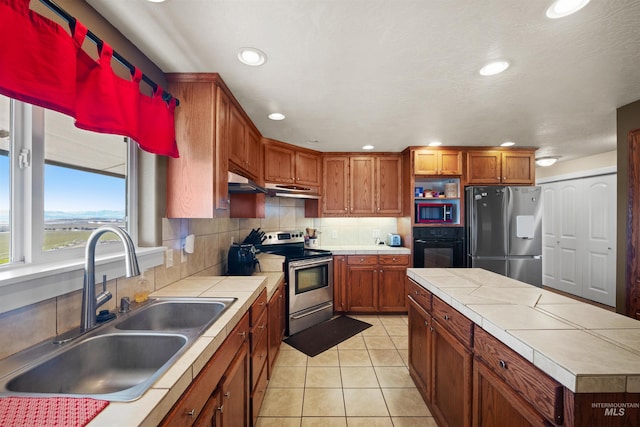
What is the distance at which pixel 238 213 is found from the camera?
8.89 feet

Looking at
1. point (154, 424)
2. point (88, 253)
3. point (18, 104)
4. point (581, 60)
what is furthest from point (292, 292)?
point (581, 60)

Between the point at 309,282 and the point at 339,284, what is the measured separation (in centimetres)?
54

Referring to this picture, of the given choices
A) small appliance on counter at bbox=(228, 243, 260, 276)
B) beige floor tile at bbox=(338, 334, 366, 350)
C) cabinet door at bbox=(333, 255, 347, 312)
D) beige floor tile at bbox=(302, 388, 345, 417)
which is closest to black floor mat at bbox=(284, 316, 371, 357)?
beige floor tile at bbox=(338, 334, 366, 350)

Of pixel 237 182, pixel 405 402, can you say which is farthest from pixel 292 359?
pixel 237 182

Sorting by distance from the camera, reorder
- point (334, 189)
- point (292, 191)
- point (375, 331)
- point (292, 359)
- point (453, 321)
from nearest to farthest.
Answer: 1. point (453, 321)
2. point (292, 359)
3. point (375, 331)
4. point (292, 191)
5. point (334, 189)

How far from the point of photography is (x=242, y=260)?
226 centimetres

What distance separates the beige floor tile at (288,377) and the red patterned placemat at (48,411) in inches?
67.6

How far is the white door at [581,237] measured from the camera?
3717 mm

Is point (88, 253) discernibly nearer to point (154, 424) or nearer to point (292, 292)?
point (154, 424)

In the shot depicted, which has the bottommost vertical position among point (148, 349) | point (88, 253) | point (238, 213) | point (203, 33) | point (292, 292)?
point (292, 292)

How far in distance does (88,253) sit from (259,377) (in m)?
1.30

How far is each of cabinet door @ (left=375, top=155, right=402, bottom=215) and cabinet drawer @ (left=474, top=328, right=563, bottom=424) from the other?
2636 millimetres

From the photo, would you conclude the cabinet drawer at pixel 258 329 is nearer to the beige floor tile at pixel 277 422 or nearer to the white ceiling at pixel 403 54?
the beige floor tile at pixel 277 422

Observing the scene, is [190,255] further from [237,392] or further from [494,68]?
[494,68]
